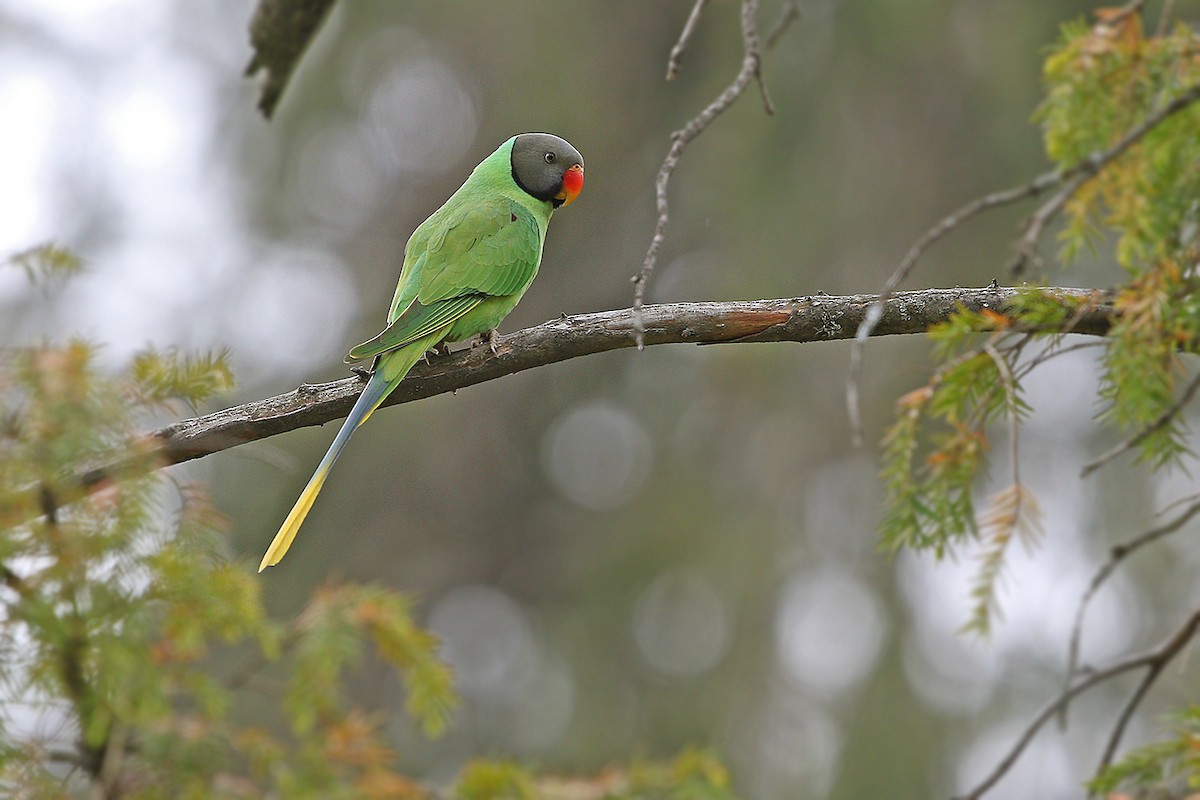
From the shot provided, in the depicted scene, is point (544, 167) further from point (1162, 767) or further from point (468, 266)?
point (1162, 767)

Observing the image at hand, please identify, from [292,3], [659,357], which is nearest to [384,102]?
[659,357]

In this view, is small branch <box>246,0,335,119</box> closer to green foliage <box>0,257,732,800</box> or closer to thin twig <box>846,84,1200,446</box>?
green foliage <box>0,257,732,800</box>

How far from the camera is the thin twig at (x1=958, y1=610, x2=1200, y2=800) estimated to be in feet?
6.91

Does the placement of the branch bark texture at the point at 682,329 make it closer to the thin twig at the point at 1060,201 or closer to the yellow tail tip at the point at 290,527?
the yellow tail tip at the point at 290,527

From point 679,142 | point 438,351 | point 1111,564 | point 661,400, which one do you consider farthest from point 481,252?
point 661,400

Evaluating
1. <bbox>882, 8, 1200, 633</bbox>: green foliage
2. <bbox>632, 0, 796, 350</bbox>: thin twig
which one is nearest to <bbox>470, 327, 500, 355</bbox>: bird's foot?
<bbox>632, 0, 796, 350</bbox>: thin twig

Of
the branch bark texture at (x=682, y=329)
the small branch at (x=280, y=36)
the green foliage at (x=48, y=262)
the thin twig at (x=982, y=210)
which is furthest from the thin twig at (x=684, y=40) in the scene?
the small branch at (x=280, y=36)

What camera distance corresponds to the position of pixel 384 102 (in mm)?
9289

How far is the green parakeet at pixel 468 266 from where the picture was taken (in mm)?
3020

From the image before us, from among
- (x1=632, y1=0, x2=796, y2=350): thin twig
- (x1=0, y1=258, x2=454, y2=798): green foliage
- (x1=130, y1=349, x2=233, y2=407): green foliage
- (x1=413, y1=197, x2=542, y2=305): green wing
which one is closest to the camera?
(x1=0, y1=258, x2=454, y2=798): green foliage

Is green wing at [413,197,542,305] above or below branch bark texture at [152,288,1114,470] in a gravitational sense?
above

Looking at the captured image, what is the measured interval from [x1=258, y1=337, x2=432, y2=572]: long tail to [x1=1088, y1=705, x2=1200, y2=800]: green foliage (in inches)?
73.5

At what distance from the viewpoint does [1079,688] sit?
220 centimetres

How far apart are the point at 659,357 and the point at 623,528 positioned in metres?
1.48
